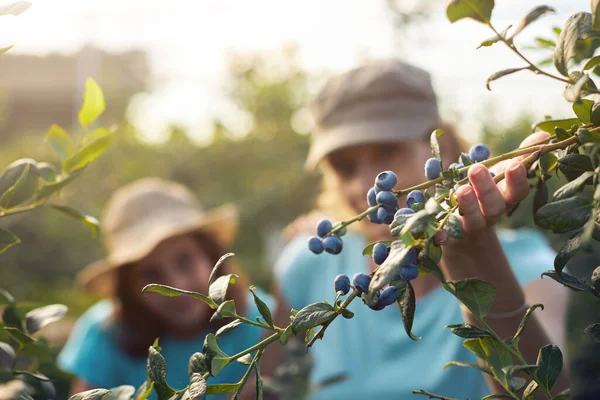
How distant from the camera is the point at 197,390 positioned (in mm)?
415

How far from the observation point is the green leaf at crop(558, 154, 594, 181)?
465 mm

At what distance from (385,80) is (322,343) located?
88 cm

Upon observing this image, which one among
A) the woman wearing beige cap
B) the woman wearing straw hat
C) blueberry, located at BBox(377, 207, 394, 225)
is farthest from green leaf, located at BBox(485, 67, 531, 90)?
the woman wearing straw hat

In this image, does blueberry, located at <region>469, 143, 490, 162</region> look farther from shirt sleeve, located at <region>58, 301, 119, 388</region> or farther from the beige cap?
shirt sleeve, located at <region>58, 301, 119, 388</region>

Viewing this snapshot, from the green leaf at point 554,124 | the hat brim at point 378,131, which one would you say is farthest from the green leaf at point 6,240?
the hat brim at point 378,131

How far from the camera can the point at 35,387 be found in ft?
1.94

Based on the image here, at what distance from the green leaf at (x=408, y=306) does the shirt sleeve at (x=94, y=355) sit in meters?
2.06

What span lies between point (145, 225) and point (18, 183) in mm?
2030

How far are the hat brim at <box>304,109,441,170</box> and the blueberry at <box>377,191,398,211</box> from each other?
→ 104 cm

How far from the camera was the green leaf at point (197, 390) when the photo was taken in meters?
0.41

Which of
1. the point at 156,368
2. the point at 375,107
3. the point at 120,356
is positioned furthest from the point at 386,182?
the point at 120,356

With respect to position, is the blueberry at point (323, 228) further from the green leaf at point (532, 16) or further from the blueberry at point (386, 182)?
the green leaf at point (532, 16)

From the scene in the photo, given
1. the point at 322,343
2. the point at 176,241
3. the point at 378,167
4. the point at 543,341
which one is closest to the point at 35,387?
the point at 543,341

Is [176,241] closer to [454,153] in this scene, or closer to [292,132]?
[454,153]
